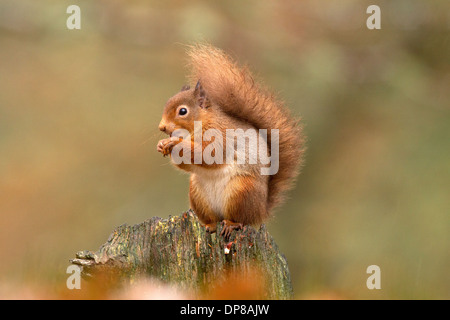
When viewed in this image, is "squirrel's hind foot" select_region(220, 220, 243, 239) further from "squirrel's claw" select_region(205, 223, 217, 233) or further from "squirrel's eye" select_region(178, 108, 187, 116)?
"squirrel's eye" select_region(178, 108, 187, 116)

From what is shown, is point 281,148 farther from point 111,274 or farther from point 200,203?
point 111,274

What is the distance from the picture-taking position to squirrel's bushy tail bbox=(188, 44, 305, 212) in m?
2.43

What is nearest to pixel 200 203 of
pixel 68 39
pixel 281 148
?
pixel 281 148

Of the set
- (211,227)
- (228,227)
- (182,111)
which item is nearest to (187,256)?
(228,227)

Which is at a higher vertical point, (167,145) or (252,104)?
(252,104)

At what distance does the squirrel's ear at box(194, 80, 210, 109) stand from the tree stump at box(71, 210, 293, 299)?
0.67m

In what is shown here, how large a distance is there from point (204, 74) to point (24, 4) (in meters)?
1.97

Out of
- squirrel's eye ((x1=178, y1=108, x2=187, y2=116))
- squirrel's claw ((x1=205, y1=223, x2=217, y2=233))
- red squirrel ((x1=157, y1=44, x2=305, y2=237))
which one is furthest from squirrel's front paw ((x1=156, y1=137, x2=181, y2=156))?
squirrel's claw ((x1=205, y1=223, x2=217, y2=233))

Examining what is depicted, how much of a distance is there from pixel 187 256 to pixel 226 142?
2.16 ft

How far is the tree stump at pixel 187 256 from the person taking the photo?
5.60 feet

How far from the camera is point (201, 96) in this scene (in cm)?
245

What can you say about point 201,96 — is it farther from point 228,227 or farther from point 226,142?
point 228,227

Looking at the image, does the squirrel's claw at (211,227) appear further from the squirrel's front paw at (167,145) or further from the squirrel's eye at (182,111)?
the squirrel's eye at (182,111)

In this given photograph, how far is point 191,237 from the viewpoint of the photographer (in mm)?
1842
